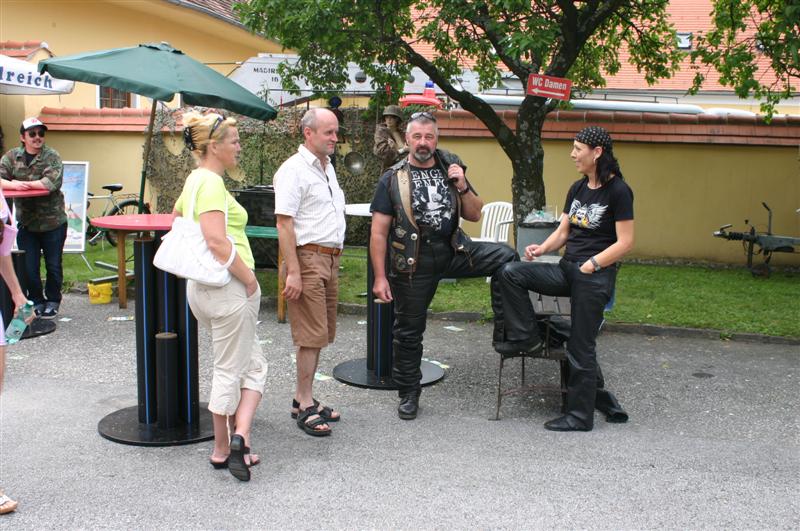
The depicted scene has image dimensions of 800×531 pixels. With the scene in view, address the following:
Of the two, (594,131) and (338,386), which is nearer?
(594,131)

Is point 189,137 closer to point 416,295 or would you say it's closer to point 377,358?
point 416,295

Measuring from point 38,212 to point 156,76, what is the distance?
2155mm

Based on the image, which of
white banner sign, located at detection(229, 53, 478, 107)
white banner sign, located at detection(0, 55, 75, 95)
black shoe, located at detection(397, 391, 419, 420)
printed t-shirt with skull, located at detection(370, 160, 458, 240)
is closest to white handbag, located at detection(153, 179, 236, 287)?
printed t-shirt with skull, located at detection(370, 160, 458, 240)

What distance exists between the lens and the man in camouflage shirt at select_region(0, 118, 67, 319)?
802cm

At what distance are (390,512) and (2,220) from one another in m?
2.50

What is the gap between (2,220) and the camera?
4285mm

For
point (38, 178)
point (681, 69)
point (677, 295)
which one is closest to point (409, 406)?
point (38, 178)

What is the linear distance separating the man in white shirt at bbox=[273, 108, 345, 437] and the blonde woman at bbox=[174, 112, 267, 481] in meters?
0.58

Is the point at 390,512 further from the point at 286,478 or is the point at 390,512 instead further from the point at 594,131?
the point at 594,131

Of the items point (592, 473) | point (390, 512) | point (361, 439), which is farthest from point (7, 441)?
point (592, 473)

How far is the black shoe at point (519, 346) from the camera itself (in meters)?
5.36

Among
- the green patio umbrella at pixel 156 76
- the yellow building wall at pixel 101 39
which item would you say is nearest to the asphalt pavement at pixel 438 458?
the green patio umbrella at pixel 156 76

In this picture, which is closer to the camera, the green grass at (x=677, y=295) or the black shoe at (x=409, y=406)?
the black shoe at (x=409, y=406)

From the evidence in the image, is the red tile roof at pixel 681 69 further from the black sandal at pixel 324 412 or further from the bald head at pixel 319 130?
the black sandal at pixel 324 412
